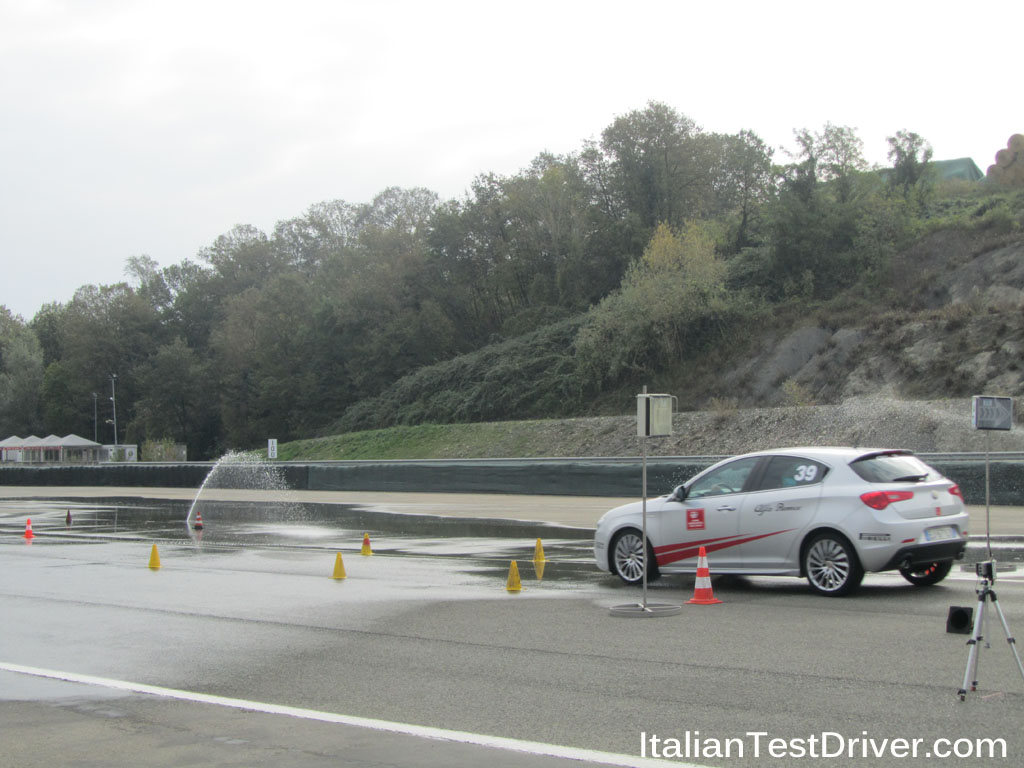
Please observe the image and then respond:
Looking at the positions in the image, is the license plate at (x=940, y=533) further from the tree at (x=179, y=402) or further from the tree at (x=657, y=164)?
the tree at (x=179, y=402)

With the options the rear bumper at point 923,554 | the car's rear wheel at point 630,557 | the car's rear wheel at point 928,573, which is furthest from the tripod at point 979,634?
the car's rear wheel at point 630,557

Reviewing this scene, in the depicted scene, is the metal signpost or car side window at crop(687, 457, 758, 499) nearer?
the metal signpost

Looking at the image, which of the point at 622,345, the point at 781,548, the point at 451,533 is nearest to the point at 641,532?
the point at 781,548

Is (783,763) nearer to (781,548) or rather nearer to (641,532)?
(781,548)

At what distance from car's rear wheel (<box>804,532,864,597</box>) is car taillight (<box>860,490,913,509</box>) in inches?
19.8

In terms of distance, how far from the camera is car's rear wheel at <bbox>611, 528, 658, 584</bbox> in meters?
12.9

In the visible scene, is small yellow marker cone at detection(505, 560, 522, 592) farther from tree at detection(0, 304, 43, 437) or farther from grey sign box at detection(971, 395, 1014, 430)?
tree at detection(0, 304, 43, 437)

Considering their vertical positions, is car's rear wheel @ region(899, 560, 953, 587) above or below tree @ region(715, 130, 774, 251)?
below

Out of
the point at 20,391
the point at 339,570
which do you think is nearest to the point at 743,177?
the point at 339,570

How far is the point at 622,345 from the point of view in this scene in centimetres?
6291

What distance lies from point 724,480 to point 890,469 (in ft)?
6.13

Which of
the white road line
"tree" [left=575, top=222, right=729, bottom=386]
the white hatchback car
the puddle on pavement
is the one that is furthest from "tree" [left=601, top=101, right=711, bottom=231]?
the white road line

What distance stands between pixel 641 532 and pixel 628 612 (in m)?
2.14

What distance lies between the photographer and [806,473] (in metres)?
11.8
